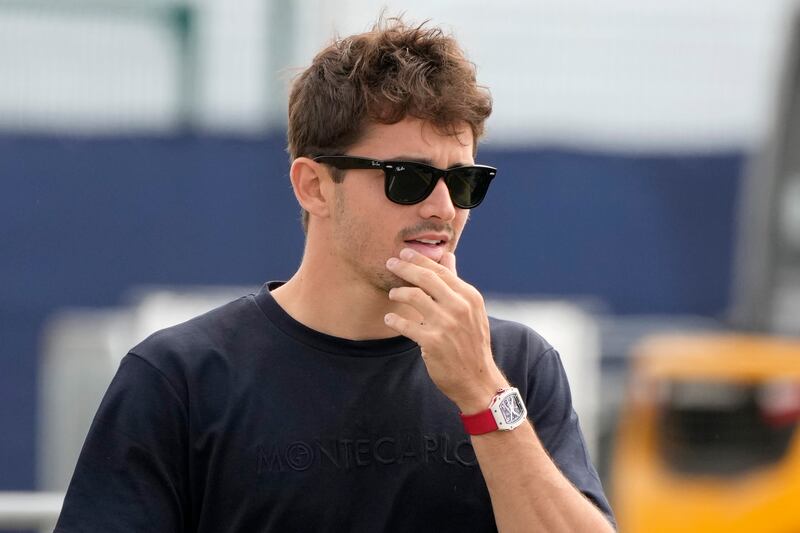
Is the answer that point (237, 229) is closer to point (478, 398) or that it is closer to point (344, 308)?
point (344, 308)

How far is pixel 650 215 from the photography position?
13.3m

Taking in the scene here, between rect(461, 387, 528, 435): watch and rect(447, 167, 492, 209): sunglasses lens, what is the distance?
0.39 m

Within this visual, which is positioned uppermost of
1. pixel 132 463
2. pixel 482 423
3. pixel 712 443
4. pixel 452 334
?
pixel 452 334

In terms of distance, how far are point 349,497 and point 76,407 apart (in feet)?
15.4

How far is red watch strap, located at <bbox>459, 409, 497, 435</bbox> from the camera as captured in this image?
2.48 meters

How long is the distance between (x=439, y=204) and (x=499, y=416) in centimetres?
41

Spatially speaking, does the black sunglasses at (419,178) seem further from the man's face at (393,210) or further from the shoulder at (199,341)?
the shoulder at (199,341)

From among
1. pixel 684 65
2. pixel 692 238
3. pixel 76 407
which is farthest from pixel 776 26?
pixel 76 407

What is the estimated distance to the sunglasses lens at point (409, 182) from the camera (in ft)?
8.55

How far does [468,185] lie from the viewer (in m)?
2.68

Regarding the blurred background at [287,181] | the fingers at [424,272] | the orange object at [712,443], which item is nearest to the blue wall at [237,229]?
the blurred background at [287,181]

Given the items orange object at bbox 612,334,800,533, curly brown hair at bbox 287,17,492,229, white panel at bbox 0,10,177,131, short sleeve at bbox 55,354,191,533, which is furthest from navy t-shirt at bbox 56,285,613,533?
white panel at bbox 0,10,177,131

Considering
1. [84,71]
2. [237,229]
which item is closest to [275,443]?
[237,229]

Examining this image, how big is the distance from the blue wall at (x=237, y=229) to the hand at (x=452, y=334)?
9.34 m
